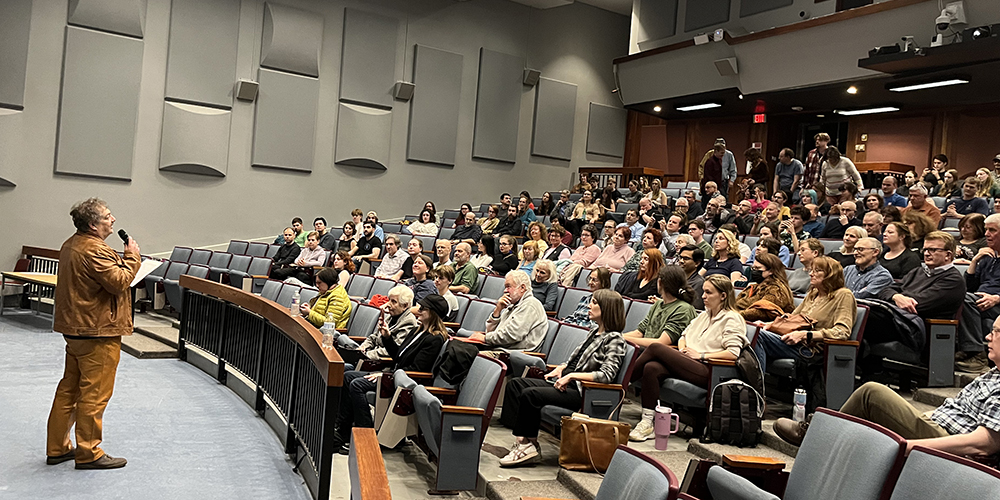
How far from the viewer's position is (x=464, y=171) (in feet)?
38.7

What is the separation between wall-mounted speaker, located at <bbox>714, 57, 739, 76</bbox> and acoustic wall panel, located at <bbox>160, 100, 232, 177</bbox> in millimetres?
6301

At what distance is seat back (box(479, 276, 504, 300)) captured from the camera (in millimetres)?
5765

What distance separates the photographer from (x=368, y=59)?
10.7 metres

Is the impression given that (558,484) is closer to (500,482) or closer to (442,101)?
(500,482)

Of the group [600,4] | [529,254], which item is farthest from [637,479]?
[600,4]

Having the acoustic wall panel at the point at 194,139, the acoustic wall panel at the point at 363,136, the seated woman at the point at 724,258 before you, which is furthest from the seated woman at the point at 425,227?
the seated woman at the point at 724,258

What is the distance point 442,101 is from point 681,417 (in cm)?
854

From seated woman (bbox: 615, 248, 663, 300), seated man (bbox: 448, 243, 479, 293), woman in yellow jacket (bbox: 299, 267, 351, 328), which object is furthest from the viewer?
seated man (bbox: 448, 243, 479, 293)

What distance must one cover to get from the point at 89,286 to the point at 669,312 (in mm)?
2651

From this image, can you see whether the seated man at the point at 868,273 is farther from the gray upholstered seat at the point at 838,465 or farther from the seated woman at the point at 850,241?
the gray upholstered seat at the point at 838,465

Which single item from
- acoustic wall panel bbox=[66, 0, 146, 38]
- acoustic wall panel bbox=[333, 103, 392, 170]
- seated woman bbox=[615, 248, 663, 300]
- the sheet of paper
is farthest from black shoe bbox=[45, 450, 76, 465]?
acoustic wall panel bbox=[333, 103, 392, 170]

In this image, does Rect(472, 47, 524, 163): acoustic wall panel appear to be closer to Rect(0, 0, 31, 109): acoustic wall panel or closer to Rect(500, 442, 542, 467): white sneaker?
Rect(0, 0, 31, 109): acoustic wall panel

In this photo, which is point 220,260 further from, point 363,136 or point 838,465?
point 838,465

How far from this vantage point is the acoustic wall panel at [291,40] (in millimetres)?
9922
